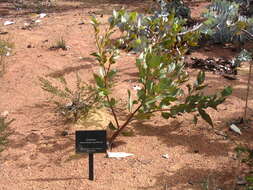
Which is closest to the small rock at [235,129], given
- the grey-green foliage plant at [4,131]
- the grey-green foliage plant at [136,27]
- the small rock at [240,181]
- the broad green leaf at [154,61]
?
the small rock at [240,181]

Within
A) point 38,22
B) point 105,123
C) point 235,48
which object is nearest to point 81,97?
point 105,123

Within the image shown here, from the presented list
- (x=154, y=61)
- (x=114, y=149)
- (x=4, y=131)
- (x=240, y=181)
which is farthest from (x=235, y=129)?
(x=4, y=131)

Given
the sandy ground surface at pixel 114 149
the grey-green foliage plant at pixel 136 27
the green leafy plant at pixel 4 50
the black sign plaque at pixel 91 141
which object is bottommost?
the sandy ground surface at pixel 114 149

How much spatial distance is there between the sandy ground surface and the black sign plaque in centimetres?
23

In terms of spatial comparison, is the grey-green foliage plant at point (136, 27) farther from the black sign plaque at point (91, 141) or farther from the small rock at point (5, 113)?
the small rock at point (5, 113)

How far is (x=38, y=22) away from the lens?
20.7 feet

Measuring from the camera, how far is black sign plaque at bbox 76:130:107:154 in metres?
2.47

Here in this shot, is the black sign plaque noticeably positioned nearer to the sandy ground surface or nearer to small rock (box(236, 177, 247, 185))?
the sandy ground surface

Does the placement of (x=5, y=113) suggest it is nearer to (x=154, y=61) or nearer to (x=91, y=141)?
(x=91, y=141)

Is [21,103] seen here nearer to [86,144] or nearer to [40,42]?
[86,144]

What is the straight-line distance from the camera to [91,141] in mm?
2480

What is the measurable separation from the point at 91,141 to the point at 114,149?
494mm

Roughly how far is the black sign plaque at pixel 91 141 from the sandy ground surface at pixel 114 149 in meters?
0.23

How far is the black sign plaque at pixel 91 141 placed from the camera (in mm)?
2467
